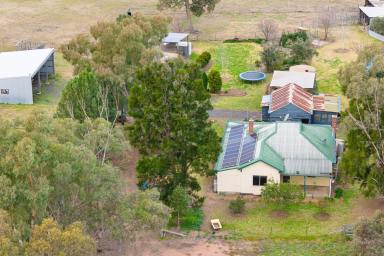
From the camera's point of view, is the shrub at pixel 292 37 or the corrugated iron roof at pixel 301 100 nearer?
the corrugated iron roof at pixel 301 100

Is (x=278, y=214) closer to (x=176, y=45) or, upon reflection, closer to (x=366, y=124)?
(x=366, y=124)

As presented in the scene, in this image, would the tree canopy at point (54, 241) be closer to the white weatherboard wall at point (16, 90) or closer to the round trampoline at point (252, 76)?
the white weatherboard wall at point (16, 90)

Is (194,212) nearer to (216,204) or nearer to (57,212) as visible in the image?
(216,204)

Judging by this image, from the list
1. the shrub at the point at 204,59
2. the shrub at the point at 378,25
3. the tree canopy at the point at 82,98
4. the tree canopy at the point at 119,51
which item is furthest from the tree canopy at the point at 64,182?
the shrub at the point at 378,25

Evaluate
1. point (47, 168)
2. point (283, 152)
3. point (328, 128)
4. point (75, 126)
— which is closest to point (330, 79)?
point (328, 128)

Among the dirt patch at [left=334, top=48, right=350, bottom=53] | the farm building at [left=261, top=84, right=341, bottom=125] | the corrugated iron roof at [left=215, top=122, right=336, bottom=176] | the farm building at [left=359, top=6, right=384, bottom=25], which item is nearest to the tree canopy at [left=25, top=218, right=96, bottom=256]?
the corrugated iron roof at [left=215, top=122, right=336, bottom=176]

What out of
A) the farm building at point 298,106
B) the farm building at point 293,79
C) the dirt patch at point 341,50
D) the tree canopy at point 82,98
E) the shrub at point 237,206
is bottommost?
the shrub at point 237,206

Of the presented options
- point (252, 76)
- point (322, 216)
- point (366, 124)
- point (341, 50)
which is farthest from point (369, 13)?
point (322, 216)
